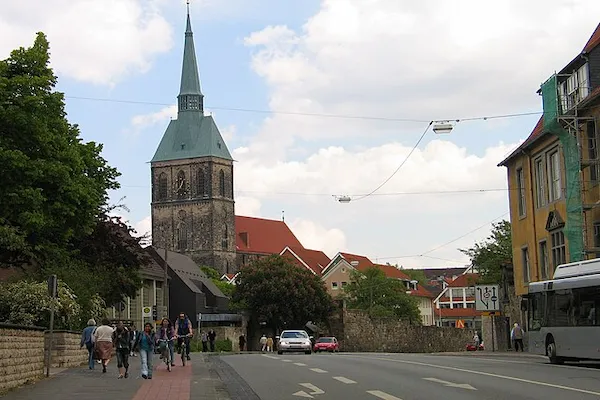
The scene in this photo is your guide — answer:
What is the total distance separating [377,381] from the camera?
2125 cm

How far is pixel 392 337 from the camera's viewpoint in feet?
308

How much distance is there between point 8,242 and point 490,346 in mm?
27065

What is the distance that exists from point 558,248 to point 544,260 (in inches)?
94.6

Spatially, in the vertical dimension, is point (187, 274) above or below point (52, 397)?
above

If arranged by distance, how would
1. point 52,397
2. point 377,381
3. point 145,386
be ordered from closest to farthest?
point 52,397 < point 377,381 < point 145,386

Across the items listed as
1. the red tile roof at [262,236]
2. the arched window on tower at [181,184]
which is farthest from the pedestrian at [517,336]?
the red tile roof at [262,236]

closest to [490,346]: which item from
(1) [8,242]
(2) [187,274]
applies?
(1) [8,242]

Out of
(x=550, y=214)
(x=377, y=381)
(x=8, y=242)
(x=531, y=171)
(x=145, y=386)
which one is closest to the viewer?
(x=377, y=381)

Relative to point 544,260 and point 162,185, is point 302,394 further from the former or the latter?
point 162,185

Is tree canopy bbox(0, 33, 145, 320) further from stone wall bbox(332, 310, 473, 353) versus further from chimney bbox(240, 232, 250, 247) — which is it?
chimney bbox(240, 232, 250, 247)

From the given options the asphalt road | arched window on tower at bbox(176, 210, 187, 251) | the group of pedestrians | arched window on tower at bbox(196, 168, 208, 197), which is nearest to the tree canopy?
the group of pedestrians

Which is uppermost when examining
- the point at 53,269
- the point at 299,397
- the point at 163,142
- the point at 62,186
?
the point at 163,142

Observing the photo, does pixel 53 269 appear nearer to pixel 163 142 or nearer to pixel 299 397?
pixel 299 397

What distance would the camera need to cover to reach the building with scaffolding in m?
40.4
